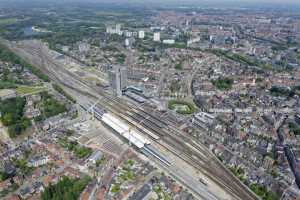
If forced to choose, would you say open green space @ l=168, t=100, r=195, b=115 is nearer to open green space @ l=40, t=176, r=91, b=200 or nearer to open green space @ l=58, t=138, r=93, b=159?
open green space @ l=58, t=138, r=93, b=159

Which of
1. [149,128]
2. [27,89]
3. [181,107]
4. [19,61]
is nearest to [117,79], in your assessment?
[181,107]

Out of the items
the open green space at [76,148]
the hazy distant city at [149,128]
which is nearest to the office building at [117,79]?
the hazy distant city at [149,128]

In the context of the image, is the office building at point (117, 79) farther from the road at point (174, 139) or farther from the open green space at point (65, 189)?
the open green space at point (65, 189)

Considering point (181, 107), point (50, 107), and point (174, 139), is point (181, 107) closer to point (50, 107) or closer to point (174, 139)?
point (174, 139)

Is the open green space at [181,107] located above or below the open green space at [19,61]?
below

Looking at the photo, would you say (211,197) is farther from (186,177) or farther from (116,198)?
(116,198)

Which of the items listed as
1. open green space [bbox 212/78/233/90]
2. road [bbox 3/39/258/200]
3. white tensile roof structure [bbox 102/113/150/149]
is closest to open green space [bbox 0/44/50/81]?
road [bbox 3/39/258/200]
